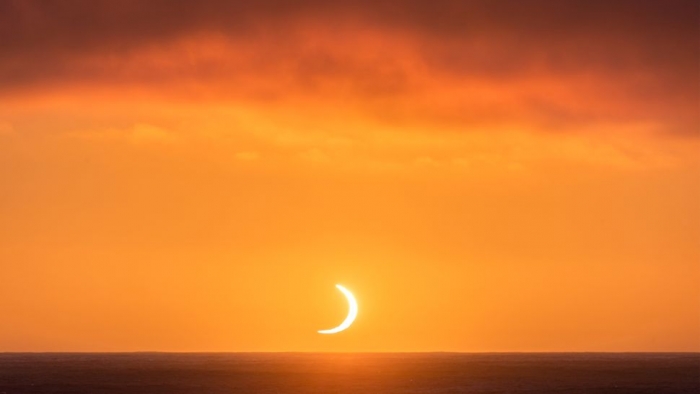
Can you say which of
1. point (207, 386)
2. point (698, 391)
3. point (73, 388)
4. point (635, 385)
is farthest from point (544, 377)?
point (73, 388)

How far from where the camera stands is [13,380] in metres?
115

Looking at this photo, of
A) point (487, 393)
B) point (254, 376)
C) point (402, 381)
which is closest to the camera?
point (487, 393)

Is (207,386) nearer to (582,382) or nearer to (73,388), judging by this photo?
(73,388)

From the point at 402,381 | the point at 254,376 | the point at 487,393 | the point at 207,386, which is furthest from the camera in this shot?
the point at 254,376

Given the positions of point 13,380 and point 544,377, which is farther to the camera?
point 544,377

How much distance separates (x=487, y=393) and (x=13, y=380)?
50360mm

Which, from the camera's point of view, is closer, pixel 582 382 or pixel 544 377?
pixel 582 382

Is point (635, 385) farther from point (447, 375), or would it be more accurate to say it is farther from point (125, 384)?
point (125, 384)

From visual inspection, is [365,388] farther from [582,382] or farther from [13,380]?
[13,380]

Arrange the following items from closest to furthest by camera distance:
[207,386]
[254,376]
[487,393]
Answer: [487,393]
[207,386]
[254,376]

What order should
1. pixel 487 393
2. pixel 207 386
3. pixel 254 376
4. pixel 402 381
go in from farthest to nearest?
1. pixel 254 376
2. pixel 402 381
3. pixel 207 386
4. pixel 487 393

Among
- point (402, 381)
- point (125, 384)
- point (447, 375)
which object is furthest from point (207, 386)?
point (447, 375)

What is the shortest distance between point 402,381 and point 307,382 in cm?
1042

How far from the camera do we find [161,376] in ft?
414
